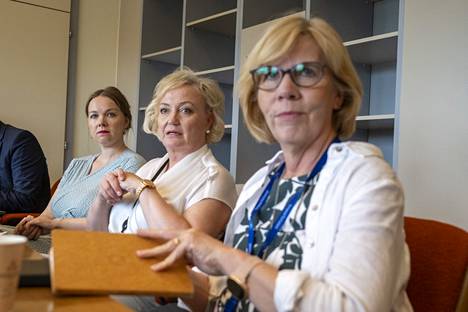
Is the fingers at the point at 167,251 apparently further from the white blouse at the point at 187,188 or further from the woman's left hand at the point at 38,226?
the woman's left hand at the point at 38,226

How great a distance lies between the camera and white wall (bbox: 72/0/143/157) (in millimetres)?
4500

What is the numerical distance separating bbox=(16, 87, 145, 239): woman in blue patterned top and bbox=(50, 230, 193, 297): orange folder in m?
1.40

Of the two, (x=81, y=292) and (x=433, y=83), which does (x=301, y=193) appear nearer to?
(x=81, y=292)

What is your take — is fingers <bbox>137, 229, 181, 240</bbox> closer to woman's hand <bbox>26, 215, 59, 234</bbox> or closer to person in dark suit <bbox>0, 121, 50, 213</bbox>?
woman's hand <bbox>26, 215, 59, 234</bbox>

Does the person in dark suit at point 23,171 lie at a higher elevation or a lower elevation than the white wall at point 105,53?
lower

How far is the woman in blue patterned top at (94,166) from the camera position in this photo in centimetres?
243

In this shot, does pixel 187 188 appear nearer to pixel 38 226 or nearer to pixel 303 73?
pixel 303 73

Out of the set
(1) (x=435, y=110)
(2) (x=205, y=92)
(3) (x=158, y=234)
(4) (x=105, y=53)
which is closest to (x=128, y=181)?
(2) (x=205, y=92)

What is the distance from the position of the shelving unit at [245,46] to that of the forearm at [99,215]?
1.35 m

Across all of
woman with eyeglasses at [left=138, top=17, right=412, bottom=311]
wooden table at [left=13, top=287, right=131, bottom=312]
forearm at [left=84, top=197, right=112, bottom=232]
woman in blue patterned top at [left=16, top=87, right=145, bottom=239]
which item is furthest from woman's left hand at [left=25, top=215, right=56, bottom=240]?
wooden table at [left=13, top=287, right=131, bottom=312]

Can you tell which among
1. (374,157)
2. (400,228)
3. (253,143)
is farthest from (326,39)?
(253,143)

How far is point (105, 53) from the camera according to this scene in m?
4.69

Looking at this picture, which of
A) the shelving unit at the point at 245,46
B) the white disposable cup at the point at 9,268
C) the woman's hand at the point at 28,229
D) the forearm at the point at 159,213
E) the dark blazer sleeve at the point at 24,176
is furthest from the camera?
the dark blazer sleeve at the point at 24,176

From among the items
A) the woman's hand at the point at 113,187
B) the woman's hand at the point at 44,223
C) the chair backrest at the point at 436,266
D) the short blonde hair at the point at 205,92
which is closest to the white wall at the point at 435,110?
the short blonde hair at the point at 205,92
